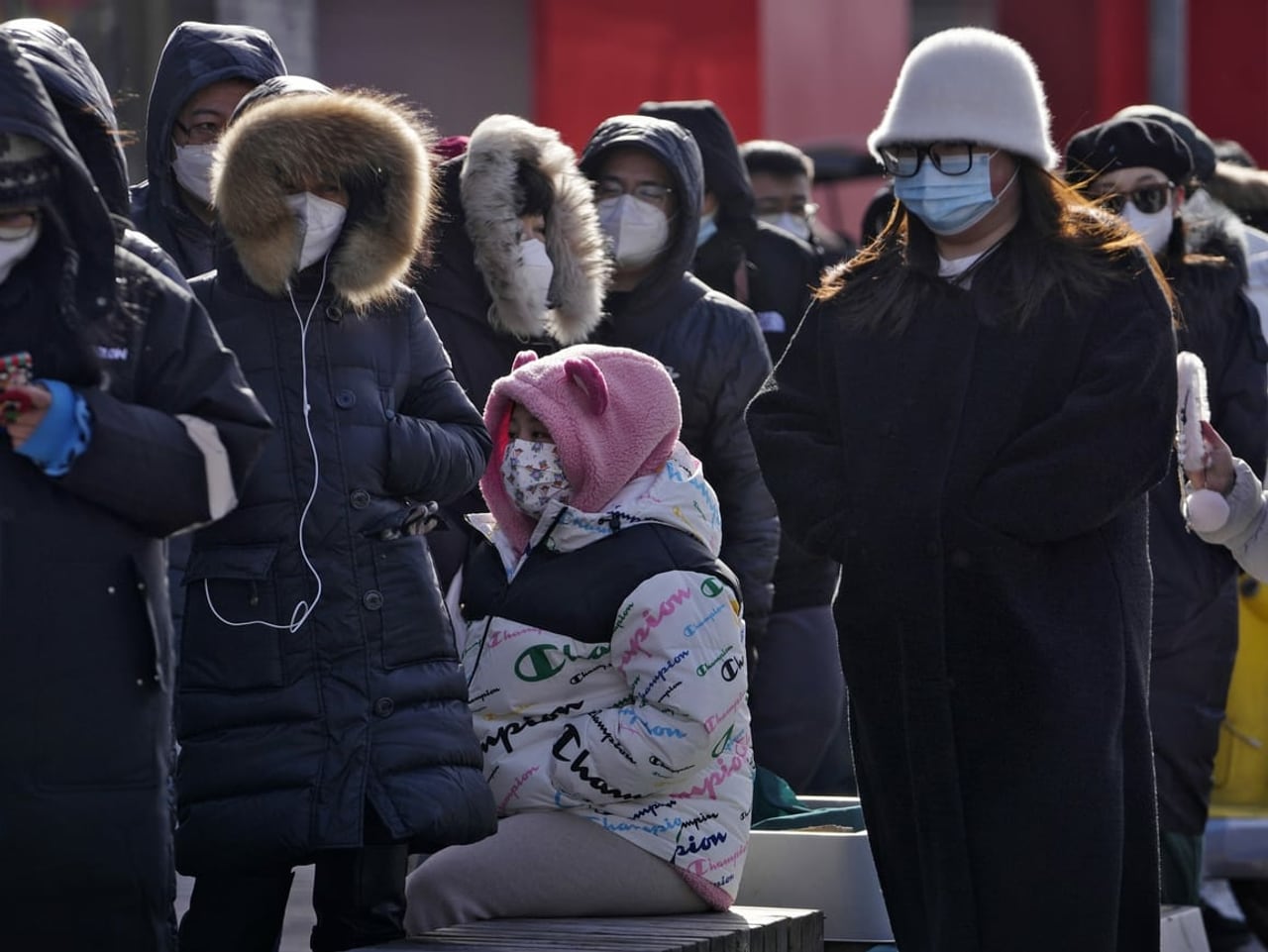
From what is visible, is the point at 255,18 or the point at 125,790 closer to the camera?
the point at 125,790

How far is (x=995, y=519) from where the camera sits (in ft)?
Answer: 15.4

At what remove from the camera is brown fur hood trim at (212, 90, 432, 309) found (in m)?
4.72

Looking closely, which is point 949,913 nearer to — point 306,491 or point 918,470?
point 918,470

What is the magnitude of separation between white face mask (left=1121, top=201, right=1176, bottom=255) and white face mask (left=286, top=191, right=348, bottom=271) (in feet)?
8.90

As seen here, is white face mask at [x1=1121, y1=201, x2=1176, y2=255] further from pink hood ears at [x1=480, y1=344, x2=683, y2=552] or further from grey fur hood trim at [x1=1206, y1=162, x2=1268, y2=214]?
pink hood ears at [x1=480, y1=344, x2=683, y2=552]

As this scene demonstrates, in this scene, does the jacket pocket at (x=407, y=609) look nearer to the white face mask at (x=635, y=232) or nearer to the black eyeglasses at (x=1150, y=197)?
the white face mask at (x=635, y=232)

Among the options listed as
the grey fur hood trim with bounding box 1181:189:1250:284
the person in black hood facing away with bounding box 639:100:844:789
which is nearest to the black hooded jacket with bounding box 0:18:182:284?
Answer: the person in black hood facing away with bounding box 639:100:844:789

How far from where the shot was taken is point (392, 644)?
466 centimetres

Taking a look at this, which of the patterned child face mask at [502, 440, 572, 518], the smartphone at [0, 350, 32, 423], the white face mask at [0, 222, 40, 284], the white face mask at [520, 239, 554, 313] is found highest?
the white face mask at [0, 222, 40, 284]

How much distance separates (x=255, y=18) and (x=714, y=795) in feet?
30.3

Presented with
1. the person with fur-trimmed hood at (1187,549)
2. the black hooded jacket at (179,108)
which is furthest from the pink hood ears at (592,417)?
the person with fur-trimmed hood at (1187,549)

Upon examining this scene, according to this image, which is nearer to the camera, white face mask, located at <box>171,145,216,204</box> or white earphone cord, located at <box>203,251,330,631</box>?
white earphone cord, located at <box>203,251,330,631</box>

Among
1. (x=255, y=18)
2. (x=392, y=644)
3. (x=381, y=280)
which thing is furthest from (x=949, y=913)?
(x=255, y=18)

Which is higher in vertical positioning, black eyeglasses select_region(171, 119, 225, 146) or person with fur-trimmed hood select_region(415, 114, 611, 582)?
black eyeglasses select_region(171, 119, 225, 146)
